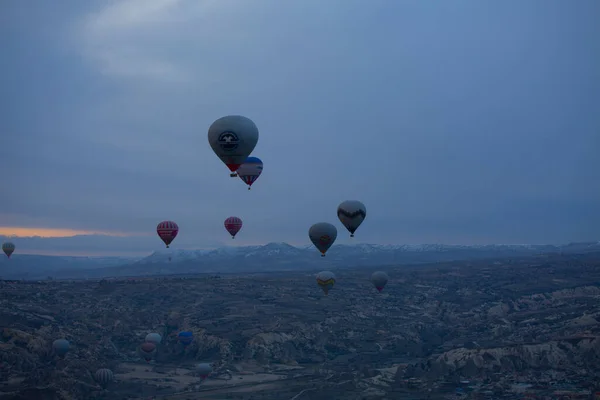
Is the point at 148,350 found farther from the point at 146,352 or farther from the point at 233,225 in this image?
the point at 233,225

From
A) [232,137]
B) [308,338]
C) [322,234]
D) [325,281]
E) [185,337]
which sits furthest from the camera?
[308,338]

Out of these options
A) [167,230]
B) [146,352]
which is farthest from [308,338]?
[167,230]

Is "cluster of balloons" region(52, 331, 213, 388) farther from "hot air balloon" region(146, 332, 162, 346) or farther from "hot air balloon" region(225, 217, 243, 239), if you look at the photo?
"hot air balloon" region(225, 217, 243, 239)

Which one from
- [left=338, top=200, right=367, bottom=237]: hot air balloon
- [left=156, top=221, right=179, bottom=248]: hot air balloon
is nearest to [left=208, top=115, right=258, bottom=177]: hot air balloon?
[left=338, top=200, right=367, bottom=237]: hot air balloon

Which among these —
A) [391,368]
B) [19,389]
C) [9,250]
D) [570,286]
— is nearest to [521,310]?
[570,286]

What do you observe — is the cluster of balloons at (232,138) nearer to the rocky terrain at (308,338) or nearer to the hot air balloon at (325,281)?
the rocky terrain at (308,338)
